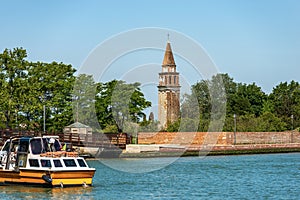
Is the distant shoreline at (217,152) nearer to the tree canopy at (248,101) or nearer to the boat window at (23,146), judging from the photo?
the tree canopy at (248,101)

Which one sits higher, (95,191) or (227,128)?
(227,128)

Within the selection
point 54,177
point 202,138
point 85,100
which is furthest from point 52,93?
point 54,177

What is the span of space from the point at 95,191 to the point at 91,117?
2022 inches

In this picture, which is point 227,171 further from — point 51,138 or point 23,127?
point 23,127

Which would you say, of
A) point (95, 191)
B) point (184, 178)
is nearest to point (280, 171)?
point (184, 178)

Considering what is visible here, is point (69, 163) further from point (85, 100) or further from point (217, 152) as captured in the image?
point (85, 100)

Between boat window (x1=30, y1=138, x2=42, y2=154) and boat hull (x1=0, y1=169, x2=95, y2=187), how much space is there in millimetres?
1345

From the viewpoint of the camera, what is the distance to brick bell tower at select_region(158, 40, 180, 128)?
361ft

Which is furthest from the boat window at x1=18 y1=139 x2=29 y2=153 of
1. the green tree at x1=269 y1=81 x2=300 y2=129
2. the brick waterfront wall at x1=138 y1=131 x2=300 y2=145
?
the green tree at x1=269 y1=81 x2=300 y2=129

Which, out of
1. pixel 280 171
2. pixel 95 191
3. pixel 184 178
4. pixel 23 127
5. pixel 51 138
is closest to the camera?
pixel 95 191

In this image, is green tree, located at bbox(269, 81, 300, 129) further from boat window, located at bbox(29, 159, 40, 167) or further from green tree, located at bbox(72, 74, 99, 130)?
boat window, located at bbox(29, 159, 40, 167)

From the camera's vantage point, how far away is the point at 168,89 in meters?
123

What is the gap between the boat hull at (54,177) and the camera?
1553 inches

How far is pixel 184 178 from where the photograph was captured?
48.2 m
